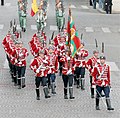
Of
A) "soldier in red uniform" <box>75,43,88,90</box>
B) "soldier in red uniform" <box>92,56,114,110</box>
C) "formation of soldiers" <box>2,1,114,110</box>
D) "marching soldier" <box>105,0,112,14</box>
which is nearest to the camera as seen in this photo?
"soldier in red uniform" <box>92,56,114,110</box>

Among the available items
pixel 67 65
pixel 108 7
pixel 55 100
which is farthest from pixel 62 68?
pixel 108 7

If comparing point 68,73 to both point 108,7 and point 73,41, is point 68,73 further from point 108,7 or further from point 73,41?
point 108,7

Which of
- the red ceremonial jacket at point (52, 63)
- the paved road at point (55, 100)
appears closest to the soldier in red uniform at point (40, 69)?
the red ceremonial jacket at point (52, 63)

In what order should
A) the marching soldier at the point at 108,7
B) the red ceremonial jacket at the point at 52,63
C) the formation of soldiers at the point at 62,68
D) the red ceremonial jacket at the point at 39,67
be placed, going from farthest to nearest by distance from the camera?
1. the marching soldier at the point at 108,7
2. the red ceremonial jacket at the point at 52,63
3. the red ceremonial jacket at the point at 39,67
4. the formation of soldiers at the point at 62,68

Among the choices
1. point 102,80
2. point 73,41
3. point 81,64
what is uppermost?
point 73,41

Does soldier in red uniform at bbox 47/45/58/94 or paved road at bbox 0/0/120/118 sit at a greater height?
soldier in red uniform at bbox 47/45/58/94

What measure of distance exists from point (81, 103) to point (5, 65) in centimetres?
617

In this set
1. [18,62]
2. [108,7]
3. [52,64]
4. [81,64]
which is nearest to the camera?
[52,64]

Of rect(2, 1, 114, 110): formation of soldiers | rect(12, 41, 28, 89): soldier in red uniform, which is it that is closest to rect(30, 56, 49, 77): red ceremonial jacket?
rect(2, 1, 114, 110): formation of soldiers

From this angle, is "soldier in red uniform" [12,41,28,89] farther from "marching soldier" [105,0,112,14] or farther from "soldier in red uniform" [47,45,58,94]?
"marching soldier" [105,0,112,14]

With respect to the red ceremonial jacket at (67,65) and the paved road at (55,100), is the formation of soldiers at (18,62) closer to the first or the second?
the paved road at (55,100)

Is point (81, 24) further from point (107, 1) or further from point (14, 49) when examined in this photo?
point (14, 49)

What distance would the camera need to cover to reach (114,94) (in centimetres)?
1836

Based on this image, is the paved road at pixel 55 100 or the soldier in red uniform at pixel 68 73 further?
the soldier in red uniform at pixel 68 73
